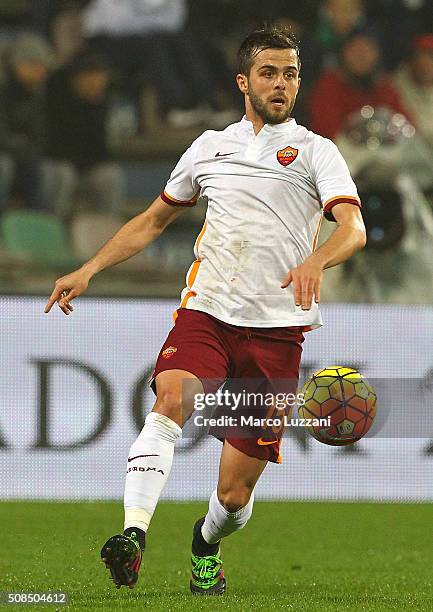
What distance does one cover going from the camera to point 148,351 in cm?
898

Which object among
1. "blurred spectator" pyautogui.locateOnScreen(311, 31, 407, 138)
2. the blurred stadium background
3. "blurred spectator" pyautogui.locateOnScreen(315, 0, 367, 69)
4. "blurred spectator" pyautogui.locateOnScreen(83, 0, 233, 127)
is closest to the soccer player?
the blurred stadium background

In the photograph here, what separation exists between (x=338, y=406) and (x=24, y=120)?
288 inches

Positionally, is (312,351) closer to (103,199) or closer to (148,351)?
(148,351)

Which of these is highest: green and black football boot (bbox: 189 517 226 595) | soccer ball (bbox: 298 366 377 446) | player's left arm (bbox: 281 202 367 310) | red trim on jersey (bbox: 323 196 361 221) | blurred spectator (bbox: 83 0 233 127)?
blurred spectator (bbox: 83 0 233 127)

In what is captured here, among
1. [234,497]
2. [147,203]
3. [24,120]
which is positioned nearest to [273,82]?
[234,497]

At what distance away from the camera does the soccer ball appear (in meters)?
4.70

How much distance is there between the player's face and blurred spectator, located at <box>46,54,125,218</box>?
6.48m

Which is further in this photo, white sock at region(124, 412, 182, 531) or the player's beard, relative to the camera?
the player's beard

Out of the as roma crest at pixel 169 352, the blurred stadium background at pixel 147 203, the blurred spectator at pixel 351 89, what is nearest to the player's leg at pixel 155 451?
the as roma crest at pixel 169 352

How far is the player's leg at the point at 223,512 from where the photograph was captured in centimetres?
477

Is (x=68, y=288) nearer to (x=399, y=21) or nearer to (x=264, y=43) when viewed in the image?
(x=264, y=43)

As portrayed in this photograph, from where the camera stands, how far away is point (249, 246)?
4.64 m

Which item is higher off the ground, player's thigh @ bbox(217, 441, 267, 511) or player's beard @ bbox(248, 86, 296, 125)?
player's beard @ bbox(248, 86, 296, 125)

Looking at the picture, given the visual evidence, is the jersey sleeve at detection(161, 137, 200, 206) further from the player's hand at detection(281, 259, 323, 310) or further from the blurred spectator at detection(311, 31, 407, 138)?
the blurred spectator at detection(311, 31, 407, 138)
